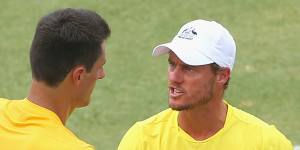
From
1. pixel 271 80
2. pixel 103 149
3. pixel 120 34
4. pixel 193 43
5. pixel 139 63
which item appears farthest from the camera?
pixel 120 34

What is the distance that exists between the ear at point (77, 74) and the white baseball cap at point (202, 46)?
Result: 0.89 meters

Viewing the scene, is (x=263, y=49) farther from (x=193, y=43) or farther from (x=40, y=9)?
(x=193, y=43)

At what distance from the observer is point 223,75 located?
4668 mm

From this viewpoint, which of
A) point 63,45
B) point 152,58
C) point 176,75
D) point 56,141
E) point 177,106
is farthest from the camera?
point 152,58

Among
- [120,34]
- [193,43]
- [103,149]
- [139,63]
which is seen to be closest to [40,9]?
[120,34]

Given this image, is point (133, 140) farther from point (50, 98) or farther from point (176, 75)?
point (50, 98)

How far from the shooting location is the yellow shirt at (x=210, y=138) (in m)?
4.50

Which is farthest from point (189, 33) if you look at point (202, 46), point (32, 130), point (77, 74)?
point (32, 130)

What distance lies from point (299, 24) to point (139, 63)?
2.71 meters

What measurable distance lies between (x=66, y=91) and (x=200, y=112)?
3.63ft

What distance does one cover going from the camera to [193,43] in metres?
4.60

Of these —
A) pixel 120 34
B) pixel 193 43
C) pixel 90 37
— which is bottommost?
pixel 120 34

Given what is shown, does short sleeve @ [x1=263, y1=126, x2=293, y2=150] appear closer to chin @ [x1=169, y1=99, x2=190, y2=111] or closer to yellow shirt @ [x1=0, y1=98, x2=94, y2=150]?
chin @ [x1=169, y1=99, x2=190, y2=111]

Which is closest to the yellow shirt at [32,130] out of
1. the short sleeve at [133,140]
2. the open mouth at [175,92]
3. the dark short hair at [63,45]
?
the dark short hair at [63,45]
